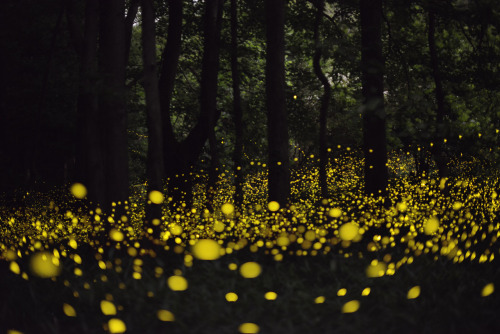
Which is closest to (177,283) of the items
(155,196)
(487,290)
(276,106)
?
(155,196)

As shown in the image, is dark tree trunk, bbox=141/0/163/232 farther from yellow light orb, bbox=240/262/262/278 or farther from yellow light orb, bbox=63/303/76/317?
yellow light orb, bbox=63/303/76/317

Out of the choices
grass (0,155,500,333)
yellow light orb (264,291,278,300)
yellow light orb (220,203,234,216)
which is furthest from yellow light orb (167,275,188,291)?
yellow light orb (220,203,234,216)

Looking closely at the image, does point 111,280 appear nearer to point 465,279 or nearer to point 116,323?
point 116,323

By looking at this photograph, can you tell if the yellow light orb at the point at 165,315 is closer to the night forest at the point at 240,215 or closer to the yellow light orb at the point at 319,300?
the night forest at the point at 240,215

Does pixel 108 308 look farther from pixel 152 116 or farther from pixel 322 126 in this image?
pixel 322 126

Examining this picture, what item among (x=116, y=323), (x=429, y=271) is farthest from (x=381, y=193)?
(x=116, y=323)

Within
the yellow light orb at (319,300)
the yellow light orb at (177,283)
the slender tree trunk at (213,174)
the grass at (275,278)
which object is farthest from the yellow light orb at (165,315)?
the slender tree trunk at (213,174)
